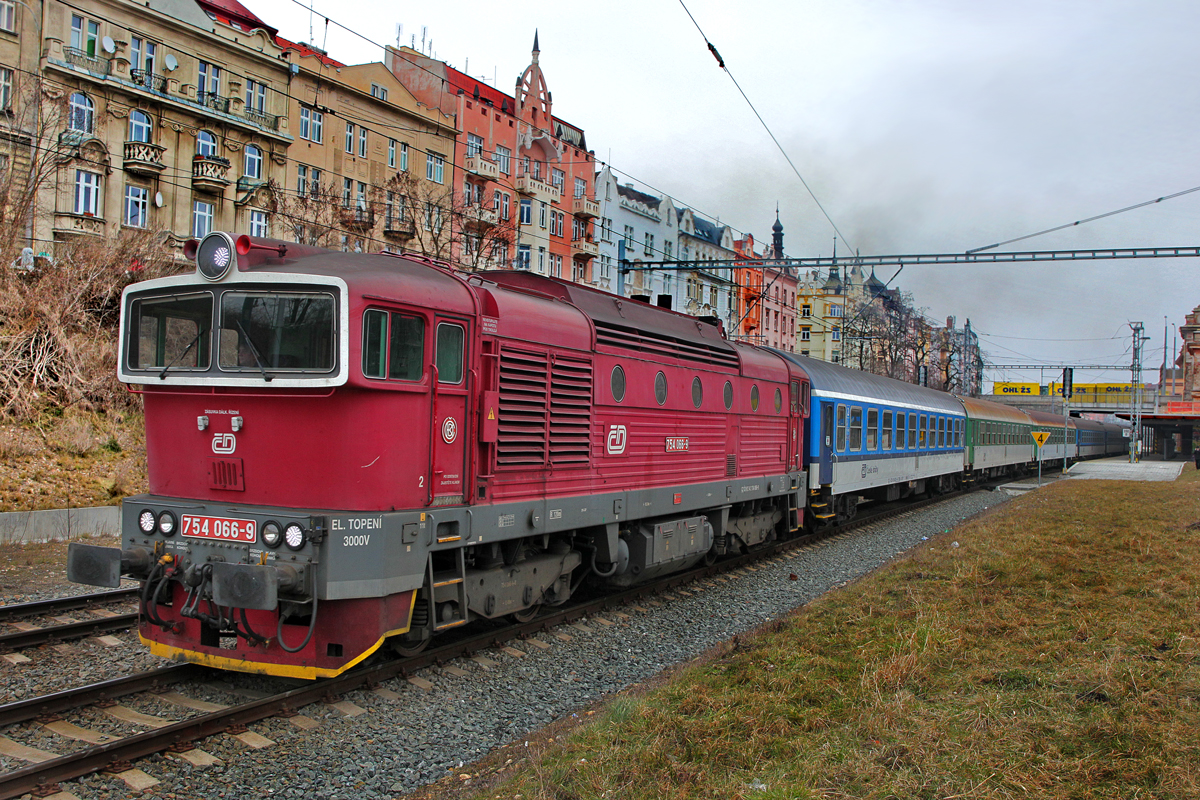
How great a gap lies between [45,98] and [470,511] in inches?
904

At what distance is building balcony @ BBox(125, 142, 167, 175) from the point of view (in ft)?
96.4

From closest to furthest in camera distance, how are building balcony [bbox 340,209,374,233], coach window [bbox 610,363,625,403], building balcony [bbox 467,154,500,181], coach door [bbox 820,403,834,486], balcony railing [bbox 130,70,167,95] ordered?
1. coach window [bbox 610,363,625,403]
2. coach door [bbox 820,403,834,486]
3. building balcony [bbox 340,209,374,233]
4. balcony railing [bbox 130,70,167,95]
5. building balcony [bbox 467,154,500,181]

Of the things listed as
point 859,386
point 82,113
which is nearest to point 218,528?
point 859,386

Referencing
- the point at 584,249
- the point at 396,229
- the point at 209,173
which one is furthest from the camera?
the point at 584,249

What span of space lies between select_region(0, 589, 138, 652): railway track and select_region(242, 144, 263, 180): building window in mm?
27061

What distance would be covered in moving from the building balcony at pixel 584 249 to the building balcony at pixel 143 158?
23801 millimetres

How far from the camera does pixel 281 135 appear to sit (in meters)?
34.0

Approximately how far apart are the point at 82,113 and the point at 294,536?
28.9 meters

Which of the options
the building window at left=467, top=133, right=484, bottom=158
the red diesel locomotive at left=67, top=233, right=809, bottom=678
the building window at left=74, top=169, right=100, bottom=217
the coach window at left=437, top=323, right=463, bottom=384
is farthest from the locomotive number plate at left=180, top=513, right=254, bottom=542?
the building window at left=467, top=133, right=484, bottom=158

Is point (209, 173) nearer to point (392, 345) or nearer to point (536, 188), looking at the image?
point (536, 188)

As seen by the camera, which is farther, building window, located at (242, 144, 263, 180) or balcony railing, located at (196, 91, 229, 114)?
building window, located at (242, 144, 263, 180)

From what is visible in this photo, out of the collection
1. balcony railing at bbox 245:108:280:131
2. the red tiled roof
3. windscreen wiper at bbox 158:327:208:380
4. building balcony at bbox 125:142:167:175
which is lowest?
windscreen wiper at bbox 158:327:208:380

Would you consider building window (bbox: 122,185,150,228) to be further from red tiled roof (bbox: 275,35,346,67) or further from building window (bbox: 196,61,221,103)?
red tiled roof (bbox: 275,35,346,67)

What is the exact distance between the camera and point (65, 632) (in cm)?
855
